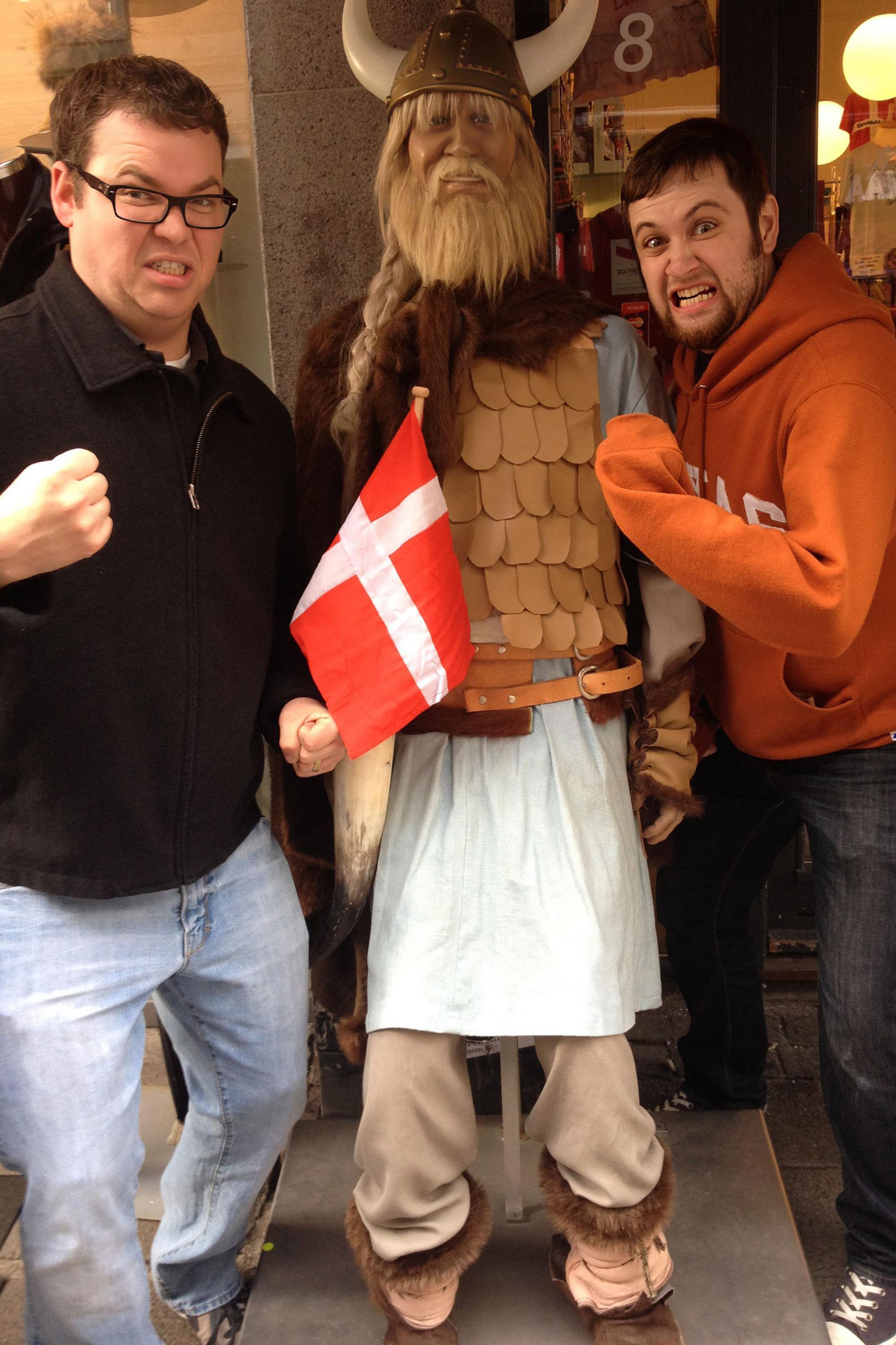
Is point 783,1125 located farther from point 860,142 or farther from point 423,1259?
point 860,142

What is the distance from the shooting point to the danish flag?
2199 millimetres

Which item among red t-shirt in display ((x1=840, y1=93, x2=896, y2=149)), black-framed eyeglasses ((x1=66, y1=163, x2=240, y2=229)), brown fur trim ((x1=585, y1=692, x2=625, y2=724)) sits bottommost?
brown fur trim ((x1=585, y1=692, x2=625, y2=724))

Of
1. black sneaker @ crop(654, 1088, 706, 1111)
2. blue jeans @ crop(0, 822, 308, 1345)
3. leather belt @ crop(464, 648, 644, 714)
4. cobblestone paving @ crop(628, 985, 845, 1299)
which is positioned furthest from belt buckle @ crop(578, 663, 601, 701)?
cobblestone paving @ crop(628, 985, 845, 1299)

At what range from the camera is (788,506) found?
213 cm

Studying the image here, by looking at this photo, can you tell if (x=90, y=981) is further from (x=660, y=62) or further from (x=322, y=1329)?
(x=660, y=62)

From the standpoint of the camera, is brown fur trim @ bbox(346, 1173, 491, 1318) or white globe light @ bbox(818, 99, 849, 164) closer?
brown fur trim @ bbox(346, 1173, 491, 1318)

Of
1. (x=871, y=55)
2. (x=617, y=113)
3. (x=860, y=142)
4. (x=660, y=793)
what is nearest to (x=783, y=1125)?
(x=660, y=793)

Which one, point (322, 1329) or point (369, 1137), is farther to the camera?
point (322, 1329)

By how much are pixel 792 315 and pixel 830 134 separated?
1354mm

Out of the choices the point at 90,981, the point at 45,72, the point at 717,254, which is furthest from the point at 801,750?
the point at 45,72

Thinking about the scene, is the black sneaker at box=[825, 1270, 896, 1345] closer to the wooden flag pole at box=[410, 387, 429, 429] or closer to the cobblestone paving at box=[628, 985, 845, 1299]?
the cobblestone paving at box=[628, 985, 845, 1299]

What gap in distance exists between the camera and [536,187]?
2.47 metres

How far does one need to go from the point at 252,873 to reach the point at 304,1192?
103 centimetres

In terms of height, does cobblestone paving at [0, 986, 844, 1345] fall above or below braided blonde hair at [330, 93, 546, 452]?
below
